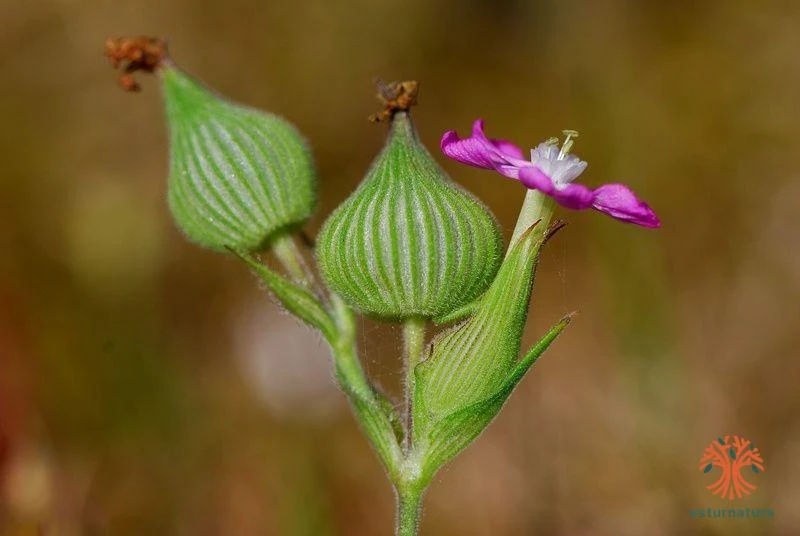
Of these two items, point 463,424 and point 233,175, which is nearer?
point 463,424

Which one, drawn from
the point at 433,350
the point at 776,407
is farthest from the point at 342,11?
the point at 433,350

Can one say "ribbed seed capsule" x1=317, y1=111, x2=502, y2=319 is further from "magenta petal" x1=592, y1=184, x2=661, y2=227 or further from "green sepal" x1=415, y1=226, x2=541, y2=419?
"magenta petal" x1=592, y1=184, x2=661, y2=227

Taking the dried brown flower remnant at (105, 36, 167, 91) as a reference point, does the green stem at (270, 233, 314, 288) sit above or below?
below

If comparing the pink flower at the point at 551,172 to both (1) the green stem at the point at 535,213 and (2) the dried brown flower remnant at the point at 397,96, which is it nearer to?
(1) the green stem at the point at 535,213

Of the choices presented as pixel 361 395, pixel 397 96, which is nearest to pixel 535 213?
pixel 397 96

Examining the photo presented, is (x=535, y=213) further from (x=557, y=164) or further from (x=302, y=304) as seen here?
(x=302, y=304)

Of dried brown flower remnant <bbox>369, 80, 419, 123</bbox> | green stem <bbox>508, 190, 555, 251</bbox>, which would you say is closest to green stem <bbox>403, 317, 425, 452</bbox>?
green stem <bbox>508, 190, 555, 251</bbox>
